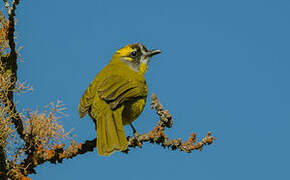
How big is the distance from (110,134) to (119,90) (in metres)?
0.68

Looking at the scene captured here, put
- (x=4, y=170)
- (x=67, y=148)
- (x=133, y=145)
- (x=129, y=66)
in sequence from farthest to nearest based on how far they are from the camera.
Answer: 1. (x=129, y=66)
2. (x=133, y=145)
3. (x=67, y=148)
4. (x=4, y=170)

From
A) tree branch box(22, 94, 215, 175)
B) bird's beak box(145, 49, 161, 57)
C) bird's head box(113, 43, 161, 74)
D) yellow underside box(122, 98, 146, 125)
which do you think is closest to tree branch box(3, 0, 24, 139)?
tree branch box(22, 94, 215, 175)

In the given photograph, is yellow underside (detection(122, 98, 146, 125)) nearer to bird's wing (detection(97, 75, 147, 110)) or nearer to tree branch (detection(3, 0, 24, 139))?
bird's wing (detection(97, 75, 147, 110))

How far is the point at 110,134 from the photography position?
3768 mm

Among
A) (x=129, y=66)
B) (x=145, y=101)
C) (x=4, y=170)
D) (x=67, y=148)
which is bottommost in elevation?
(x=4, y=170)

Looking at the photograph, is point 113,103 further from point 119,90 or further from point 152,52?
point 152,52

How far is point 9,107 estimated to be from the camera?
2791mm

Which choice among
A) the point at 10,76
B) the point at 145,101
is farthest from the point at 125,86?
the point at 10,76

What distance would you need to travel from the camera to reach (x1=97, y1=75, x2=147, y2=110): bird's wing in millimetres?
4129

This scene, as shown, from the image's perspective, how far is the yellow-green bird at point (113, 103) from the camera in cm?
370

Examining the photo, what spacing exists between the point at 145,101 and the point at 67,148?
173 cm

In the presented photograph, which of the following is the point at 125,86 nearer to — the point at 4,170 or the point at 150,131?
the point at 150,131

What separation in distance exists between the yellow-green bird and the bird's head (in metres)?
0.17

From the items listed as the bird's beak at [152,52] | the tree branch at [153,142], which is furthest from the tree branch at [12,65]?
the bird's beak at [152,52]
